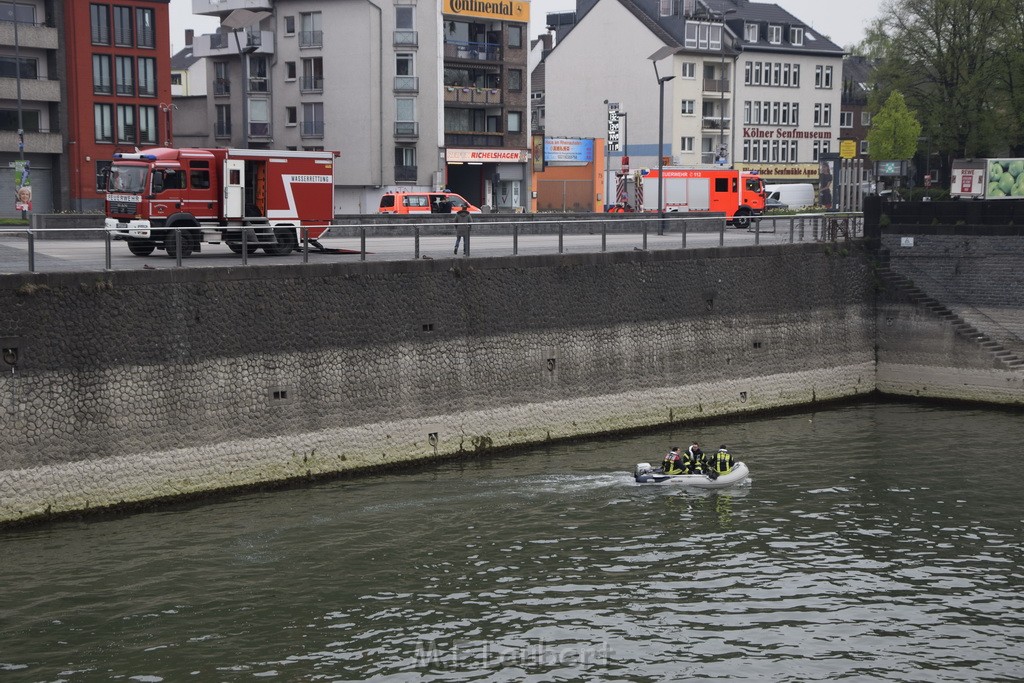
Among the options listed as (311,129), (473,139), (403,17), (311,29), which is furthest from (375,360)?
(473,139)

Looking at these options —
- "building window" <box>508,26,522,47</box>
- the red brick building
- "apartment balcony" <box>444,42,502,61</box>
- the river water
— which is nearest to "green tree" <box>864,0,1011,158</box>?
"building window" <box>508,26,522,47</box>

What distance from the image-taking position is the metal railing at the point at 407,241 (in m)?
27.3

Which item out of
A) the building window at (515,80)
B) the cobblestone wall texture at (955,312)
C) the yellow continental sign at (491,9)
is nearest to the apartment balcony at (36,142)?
the yellow continental sign at (491,9)

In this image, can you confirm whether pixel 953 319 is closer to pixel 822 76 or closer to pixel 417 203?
pixel 417 203

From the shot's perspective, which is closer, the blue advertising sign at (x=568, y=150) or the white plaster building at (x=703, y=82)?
the blue advertising sign at (x=568, y=150)

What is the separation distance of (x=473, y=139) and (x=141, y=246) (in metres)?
50.3

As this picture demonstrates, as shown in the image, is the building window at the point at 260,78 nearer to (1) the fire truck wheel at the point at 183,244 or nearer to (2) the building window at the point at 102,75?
(2) the building window at the point at 102,75

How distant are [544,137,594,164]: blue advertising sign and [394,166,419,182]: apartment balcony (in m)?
12.0

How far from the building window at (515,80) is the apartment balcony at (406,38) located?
8121 millimetres

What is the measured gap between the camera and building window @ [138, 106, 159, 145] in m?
70.9

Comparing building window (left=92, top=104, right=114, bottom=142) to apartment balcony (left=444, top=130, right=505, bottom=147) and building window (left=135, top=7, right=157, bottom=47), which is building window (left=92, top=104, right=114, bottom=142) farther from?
apartment balcony (left=444, top=130, right=505, bottom=147)

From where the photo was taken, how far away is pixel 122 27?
69375 mm

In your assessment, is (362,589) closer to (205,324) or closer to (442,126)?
(205,324)

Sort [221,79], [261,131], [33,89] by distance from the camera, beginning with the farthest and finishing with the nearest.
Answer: [221,79] < [261,131] < [33,89]
